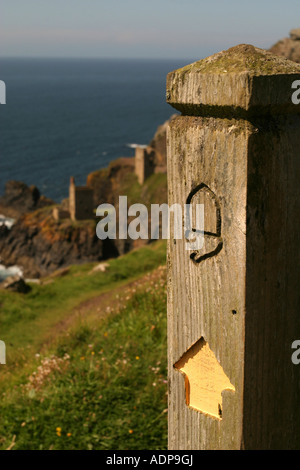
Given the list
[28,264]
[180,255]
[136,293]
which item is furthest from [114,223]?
[180,255]

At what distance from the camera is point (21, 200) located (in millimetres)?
55812

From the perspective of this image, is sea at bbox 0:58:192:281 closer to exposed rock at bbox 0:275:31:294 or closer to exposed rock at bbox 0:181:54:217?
exposed rock at bbox 0:181:54:217

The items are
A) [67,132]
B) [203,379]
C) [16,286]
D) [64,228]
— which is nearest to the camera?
[203,379]

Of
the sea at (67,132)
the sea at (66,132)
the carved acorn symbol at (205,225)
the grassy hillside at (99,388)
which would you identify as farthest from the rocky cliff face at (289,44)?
the carved acorn symbol at (205,225)

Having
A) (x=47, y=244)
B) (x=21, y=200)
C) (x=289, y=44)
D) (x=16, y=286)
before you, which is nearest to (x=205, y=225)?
(x=16, y=286)

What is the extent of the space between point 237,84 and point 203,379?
2.83 feet

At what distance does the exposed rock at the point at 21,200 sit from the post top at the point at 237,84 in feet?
182

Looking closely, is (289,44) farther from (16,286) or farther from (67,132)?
(67,132)

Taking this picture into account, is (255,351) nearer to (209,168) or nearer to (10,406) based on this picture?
(209,168)

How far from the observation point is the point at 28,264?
4644 centimetres

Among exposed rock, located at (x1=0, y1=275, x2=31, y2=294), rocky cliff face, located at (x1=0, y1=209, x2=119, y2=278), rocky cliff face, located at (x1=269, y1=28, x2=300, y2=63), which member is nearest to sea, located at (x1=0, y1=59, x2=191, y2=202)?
rocky cliff face, located at (x1=269, y1=28, x2=300, y2=63)

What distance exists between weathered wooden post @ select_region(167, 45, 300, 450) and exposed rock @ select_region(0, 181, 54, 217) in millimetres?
55323

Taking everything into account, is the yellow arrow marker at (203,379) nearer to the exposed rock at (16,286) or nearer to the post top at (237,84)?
the post top at (237,84)
